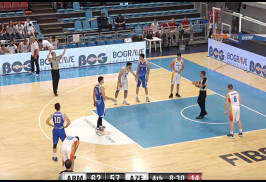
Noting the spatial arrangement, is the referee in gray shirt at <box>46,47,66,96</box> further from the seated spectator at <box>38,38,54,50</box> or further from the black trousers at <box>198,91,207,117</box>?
the black trousers at <box>198,91,207,117</box>

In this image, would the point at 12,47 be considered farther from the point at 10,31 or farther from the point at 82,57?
the point at 82,57

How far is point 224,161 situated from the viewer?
14.4 m

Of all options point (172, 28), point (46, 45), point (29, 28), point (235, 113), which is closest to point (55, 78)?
point (46, 45)

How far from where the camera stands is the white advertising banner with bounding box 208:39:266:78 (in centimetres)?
2392

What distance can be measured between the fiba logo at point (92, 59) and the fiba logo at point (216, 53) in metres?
6.30

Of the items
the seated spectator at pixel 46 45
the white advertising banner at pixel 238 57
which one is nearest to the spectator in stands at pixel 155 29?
the white advertising banner at pixel 238 57

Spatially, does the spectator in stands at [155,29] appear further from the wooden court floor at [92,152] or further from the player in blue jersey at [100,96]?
the player in blue jersey at [100,96]

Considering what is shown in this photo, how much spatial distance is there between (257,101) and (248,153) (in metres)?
5.87

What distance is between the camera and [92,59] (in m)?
26.5

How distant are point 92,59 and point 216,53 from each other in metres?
7.24

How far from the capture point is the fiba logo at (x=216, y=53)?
2708 centimetres

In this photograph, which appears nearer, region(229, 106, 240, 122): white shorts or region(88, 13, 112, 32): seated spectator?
region(229, 106, 240, 122): white shorts

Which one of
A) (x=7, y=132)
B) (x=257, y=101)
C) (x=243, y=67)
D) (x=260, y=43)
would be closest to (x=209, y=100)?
(x=257, y=101)

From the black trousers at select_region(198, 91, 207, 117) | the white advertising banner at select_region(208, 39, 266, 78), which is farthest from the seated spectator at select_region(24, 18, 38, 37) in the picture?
the black trousers at select_region(198, 91, 207, 117)
